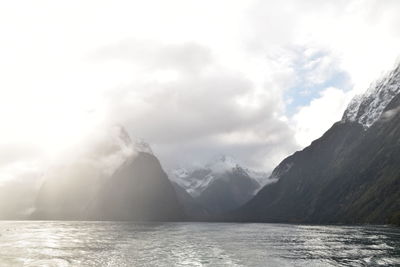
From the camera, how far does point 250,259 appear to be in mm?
100875

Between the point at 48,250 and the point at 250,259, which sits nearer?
the point at 250,259

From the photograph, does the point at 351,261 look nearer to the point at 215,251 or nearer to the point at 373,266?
the point at 373,266

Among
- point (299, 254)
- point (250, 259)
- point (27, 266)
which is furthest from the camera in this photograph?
point (299, 254)

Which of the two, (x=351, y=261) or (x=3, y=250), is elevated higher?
(x=3, y=250)

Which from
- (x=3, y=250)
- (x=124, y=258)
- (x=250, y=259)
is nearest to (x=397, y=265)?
(x=250, y=259)

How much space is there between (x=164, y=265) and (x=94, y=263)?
15.5 metres

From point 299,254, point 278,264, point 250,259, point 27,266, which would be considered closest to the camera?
point 27,266

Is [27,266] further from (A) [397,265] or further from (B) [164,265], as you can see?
(A) [397,265]

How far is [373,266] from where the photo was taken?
286 ft

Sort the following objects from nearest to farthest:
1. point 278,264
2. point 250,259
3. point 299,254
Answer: point 278,264
point 250,259
point 299,254

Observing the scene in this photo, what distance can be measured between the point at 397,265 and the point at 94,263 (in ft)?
207

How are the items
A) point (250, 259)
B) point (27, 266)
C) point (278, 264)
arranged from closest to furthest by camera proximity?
1. point (27, 266)
2. point (278, 264)
3. point (250, 259)

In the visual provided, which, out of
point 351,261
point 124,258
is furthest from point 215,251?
point 351,261

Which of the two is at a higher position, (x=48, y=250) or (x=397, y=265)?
(x=48, y=250)
